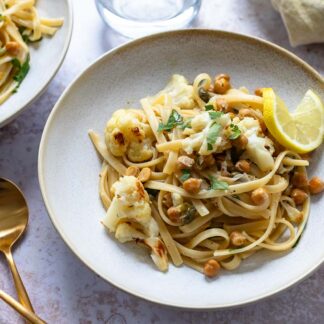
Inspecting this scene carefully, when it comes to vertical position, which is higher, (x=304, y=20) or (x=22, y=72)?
(x=22, y=72)

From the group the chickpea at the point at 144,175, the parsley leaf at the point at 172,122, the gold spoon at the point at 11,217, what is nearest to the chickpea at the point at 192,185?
the chickpea at the point at 144,175

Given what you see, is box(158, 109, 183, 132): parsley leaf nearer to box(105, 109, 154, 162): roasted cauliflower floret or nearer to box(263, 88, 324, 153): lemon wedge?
box(105, 109, 154, 162): roasted cauliflower floret

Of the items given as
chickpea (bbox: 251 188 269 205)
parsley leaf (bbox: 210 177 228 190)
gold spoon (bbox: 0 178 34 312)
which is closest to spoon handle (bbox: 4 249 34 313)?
gold spoon (bbox: 0 178 34 312)

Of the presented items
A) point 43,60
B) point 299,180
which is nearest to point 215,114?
point 299,180

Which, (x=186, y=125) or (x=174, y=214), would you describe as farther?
(x=186, y=125)

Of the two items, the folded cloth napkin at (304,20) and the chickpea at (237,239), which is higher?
the folded cloth napkin at (304,20)

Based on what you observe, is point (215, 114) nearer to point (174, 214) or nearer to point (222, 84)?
point (222, 84)

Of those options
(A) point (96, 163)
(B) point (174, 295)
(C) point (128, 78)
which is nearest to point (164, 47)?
(C) point (128, 78)

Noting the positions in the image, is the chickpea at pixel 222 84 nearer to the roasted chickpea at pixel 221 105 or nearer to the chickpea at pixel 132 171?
the roasted chickpea at pixel 221 105
